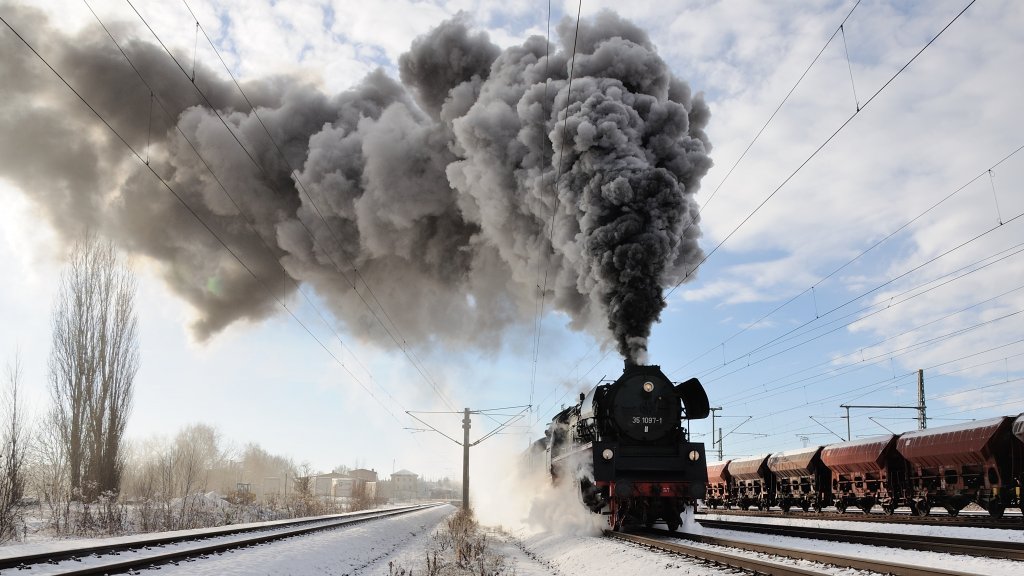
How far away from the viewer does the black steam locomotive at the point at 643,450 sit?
12.3 metres

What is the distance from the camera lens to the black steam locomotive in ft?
40.5

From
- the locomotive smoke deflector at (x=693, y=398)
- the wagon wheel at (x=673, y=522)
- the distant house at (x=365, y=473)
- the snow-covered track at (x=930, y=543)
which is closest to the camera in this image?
the snow-covered track at (x=930, y=543)

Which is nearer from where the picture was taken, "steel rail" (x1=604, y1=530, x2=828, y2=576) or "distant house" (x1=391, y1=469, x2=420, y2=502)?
"steel rail" (x1=604, y1=530, x2=828, y2=576)

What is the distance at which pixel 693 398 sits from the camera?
13.4 metres

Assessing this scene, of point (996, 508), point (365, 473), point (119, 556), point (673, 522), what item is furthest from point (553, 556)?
→ point (365, 473)

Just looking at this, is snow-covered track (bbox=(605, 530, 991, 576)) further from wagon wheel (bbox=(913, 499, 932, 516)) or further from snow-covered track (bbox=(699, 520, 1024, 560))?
wagon wheel (bbox=(913, 499, 932, 516))

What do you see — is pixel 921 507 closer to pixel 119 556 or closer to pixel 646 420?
pixel 646 420

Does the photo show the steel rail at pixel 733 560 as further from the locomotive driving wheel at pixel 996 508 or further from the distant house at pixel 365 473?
the distant house at pixel 365 473

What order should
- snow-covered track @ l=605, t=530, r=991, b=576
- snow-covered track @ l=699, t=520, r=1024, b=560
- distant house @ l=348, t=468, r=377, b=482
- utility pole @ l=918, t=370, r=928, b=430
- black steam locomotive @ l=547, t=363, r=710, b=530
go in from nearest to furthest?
snow-covered track @ l=605, t=530, r=991, b=576 < snow-covered track @ l=699, t=520, r=1024, b=560 < black steam locomotive @ l=547, t=363, r=710, b=530 < utility pole @ l=918, t=370, r=928, b=430 < distant house @ l=348, t=468, r=377, b=482

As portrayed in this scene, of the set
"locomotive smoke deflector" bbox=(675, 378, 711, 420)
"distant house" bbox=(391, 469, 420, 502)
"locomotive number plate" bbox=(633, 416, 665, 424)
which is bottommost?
"distant house" bbox=(391, 469, 420, 502)

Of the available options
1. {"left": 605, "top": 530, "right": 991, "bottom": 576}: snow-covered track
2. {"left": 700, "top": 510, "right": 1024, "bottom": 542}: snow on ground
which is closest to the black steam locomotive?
{"left": 605, "top": 530, "right": 991, "bottom": 576}: snow-covered track

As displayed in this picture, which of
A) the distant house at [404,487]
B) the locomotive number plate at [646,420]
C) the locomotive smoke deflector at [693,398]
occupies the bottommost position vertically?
the distant house at [404,487]

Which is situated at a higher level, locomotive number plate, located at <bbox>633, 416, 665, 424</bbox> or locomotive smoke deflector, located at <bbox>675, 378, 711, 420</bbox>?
locomotive smoke deflector, located at <bbox>675, 378, 711, 420</bbox>

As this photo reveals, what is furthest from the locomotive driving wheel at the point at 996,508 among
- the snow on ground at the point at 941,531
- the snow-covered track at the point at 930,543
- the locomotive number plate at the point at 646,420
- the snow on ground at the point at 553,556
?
the locomotive number plate at the point at 646,420
